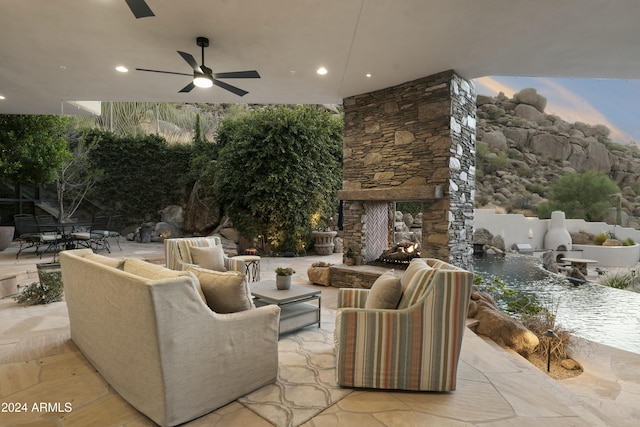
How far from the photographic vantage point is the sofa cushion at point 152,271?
203 cm

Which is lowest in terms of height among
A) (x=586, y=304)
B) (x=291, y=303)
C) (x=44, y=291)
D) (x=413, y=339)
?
(x=586, y=304)

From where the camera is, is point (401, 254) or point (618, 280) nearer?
point (401, 254)

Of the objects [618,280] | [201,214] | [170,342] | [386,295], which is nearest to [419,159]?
[386,295]

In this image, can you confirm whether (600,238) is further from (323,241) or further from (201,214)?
(201,214)

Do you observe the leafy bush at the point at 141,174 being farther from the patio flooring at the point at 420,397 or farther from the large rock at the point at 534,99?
the large rock at the point at 534,99

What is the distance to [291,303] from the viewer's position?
3.42m

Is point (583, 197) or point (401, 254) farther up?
point (583, 197)

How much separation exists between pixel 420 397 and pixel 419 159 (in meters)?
3.42

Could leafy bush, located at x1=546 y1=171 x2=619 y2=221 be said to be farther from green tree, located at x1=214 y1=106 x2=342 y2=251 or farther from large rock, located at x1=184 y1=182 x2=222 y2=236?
large rock, located at x1=184 y1=182 x2=222 y2=236

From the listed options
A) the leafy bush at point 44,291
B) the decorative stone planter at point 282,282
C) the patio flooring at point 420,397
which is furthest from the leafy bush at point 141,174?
the decorative stone planter at point 282,282

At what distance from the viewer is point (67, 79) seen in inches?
197

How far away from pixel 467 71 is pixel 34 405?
553 centimetres

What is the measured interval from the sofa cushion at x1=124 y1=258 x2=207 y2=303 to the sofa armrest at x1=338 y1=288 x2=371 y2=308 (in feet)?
3.76

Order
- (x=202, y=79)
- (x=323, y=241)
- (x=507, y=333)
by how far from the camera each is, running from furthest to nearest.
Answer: (x=323, y=241) < (x=202, y=79) < (x=507, y=333)
